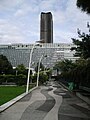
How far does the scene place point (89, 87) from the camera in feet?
105

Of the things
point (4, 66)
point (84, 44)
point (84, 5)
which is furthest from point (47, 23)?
point (84, 5)

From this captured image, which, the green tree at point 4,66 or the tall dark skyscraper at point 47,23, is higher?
the tall dark skyscraper at point 47,23

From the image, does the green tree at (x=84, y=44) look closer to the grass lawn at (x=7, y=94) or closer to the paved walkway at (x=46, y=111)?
the paved walkway at (x=46, y=111)

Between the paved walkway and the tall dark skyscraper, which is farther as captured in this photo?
the tall dark skyscraper

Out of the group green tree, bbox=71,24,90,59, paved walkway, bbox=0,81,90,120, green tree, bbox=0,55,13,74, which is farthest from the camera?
green tree, bbox=0,55,13,74

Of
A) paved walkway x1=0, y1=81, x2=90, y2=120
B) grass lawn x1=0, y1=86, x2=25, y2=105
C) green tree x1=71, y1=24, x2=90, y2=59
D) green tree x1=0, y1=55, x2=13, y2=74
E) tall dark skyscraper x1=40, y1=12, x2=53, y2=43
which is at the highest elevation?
tall dark skyscraper x1=40, y1=12, x2=53, y2=43

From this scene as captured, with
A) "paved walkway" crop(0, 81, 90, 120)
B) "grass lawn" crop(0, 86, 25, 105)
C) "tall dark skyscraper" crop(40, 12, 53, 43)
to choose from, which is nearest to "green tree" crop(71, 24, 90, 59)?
"paved walkway" crop(0, 81, 90, 120)

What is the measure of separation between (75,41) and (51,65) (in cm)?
15475

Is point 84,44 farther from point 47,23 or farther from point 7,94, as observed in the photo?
point 47,23

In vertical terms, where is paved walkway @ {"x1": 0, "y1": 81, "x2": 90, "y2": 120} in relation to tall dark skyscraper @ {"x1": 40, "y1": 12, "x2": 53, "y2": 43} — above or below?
below

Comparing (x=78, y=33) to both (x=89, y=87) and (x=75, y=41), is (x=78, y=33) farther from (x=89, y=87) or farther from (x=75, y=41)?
(x=89, y=87)

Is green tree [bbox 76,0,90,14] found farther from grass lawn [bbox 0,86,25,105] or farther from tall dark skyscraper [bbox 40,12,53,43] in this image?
tall dark skyscraper [bbox 40,12,53,43]

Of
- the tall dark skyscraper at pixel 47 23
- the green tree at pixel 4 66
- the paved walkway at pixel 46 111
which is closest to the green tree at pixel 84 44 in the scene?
the paved walkway at pixel 46 111

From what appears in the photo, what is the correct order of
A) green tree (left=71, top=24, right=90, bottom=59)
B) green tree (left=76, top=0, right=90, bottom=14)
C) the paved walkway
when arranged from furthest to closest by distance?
green tree (left=71, top=24, right=90, bottom=59) → the paved walkway → green tree (left=76, top=0, right=90, bottom=14)
